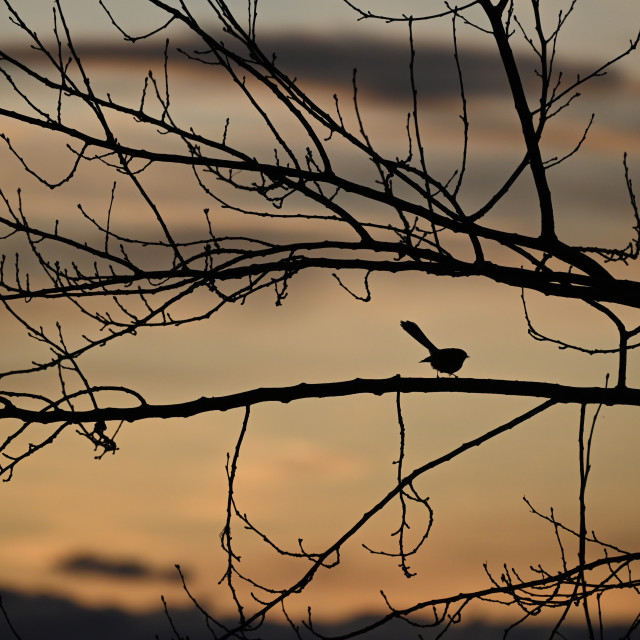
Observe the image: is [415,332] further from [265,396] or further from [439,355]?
[265,396]

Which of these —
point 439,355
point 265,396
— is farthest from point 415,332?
point 265,396

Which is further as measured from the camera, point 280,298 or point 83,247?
point 280,298

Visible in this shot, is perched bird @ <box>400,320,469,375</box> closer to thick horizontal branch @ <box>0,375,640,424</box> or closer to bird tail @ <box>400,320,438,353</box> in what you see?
bird tail @ <box>400,320,438,353</box>

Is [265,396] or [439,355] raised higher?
[439,355]

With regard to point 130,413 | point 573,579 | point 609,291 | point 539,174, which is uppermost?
point 539,174

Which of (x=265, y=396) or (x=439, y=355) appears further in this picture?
(x=439, y=355)

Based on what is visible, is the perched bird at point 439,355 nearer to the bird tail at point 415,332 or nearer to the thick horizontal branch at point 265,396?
the bird tail at point 415,332

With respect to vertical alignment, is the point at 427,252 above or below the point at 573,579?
above

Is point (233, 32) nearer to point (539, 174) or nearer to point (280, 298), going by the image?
point (280, 298)

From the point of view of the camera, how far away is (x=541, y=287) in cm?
587

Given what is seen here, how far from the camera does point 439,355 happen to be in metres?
10.7

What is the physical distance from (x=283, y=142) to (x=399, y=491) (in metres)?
2.16

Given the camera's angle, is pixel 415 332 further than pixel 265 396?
Yes

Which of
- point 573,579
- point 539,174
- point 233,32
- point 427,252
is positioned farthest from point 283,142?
point 573,579
